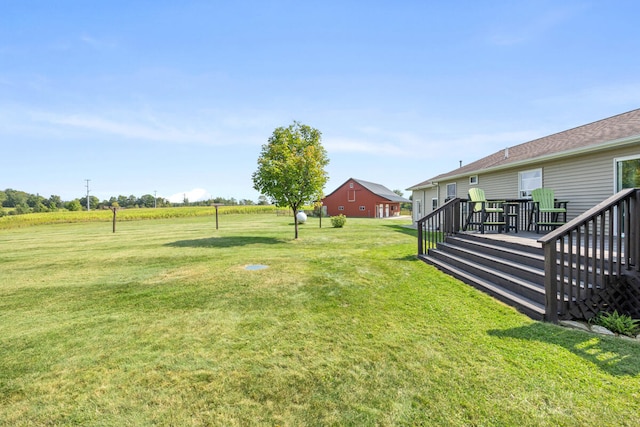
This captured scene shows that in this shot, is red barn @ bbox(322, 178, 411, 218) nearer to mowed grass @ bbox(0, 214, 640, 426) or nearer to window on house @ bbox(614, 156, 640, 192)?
window on house @ bbox(614, 156, 640, 192)

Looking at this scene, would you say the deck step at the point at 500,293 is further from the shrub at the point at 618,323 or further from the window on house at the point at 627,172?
the window on house at the point at 627,172

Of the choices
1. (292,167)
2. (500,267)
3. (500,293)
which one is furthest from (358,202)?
(500,293)

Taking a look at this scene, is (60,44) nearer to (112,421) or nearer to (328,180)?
(328,180)

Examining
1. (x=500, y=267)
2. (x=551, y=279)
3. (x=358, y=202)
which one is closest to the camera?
(x=551, y=279)

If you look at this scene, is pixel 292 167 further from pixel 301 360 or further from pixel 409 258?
pixel 301 360

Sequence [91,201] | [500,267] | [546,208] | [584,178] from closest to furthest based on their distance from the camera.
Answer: [500,267], [546,208], [584,178], [91,201]

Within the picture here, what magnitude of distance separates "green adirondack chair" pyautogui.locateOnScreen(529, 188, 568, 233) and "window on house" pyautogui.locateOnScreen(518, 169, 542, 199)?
1493 mm

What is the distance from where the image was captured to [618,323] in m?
2.91

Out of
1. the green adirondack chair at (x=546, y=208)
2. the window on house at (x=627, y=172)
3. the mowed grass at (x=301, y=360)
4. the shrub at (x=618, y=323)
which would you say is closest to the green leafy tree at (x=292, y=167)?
the mowed grass at (x=301, y=360)

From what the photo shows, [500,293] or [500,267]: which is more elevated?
[500,267]

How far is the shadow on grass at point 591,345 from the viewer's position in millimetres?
2246

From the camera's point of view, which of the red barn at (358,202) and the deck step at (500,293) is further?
the red barn at (358,202)

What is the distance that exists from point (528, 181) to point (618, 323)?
8.15 meters

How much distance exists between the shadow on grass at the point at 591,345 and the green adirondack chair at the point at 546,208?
4.83 m
